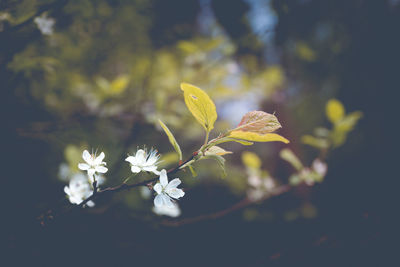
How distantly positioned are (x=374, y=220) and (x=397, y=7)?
2220 mm

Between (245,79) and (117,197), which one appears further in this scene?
(245,79)

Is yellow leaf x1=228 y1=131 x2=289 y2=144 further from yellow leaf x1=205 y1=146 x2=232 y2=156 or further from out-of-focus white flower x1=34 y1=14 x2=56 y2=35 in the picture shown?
out-of-focus white flower x1=34 y1=14 x2=56 y2=35

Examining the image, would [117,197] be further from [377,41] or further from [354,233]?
[377,41]

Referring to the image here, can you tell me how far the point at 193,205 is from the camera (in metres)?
2.20

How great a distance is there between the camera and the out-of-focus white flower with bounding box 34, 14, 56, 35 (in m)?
0.90

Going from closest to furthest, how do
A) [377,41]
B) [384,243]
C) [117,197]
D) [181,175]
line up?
[384,243] → [117,197] → [181,175] → [377,41]

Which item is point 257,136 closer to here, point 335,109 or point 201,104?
point 201,104

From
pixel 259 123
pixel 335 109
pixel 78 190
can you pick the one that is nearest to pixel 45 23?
pixel 78 190

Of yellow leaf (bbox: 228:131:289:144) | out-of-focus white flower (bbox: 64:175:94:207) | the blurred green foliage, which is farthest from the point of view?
the blurred green foliage

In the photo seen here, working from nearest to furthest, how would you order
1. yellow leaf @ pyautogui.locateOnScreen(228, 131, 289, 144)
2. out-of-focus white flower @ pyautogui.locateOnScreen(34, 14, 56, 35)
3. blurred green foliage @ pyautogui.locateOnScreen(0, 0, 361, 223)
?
1. yellow leaf @ pyautogui.locateOnScreen(228, 131, 289, 144)
2. out-of-focus white flower @ pyautogui.locateOnScreen(34, 14, 56, 35)
3. blurred green foliage @ pyautogui.locateOnScreen(0, 0, 361, 223)

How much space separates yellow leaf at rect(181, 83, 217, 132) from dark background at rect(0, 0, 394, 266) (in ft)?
1.62

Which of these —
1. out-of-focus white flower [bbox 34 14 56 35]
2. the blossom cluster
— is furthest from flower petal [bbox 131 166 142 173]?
out-of-focus white flower [bbox 34 14 56 35]

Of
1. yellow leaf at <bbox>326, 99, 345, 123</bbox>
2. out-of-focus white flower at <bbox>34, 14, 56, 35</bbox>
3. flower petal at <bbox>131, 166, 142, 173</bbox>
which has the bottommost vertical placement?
flower petal at <bbox>131, 166, 142, 173</bbox>

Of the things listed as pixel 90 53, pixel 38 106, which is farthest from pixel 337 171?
pixel 38 106
